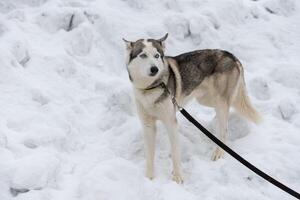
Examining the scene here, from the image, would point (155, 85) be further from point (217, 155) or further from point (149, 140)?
point (217, 155)

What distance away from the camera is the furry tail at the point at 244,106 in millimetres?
5777

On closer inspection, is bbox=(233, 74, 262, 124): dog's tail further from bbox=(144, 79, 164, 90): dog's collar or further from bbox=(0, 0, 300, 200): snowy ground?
bbox=(144, 79, 164, 90): dog's collar

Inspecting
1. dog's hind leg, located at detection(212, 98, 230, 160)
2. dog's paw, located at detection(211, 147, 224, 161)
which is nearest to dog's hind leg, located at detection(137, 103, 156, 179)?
dog's paw, located at detection(211, 147, 224, 161)

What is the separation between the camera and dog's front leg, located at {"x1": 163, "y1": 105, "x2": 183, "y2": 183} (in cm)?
495

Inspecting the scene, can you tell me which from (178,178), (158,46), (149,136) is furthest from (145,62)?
(178,178)

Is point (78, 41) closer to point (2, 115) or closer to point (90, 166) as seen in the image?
point (2, 115)

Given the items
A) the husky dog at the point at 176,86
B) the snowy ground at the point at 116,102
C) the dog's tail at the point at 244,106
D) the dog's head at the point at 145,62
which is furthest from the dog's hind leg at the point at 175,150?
the dog's tail at the point at 244,106

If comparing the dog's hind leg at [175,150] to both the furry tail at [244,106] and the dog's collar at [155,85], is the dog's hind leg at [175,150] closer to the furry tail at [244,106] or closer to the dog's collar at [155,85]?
the dog's collar at [155,85]

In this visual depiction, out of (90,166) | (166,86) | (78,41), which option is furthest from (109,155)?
(78,41)

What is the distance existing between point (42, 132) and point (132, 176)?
117 centimetres

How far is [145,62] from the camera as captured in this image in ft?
15.1

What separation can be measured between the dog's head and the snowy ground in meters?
1.05

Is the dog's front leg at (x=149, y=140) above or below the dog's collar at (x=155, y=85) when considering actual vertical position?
below

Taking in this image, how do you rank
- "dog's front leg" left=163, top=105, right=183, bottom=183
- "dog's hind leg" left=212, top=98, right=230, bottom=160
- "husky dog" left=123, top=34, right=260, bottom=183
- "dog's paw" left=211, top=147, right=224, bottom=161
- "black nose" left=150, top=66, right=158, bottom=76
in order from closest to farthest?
"black nose" left=150, top=66, right=158, bottom=76, "husky dog" left=123, top=34, right=260, bottom=183, "dog's front leg" left=163, top=105, right=183, bottom=183, "dog's paw" left=211, top=147, right=224, bottom=161, "dog's hind leg" left=212, top=98, right=230, bottom=160
